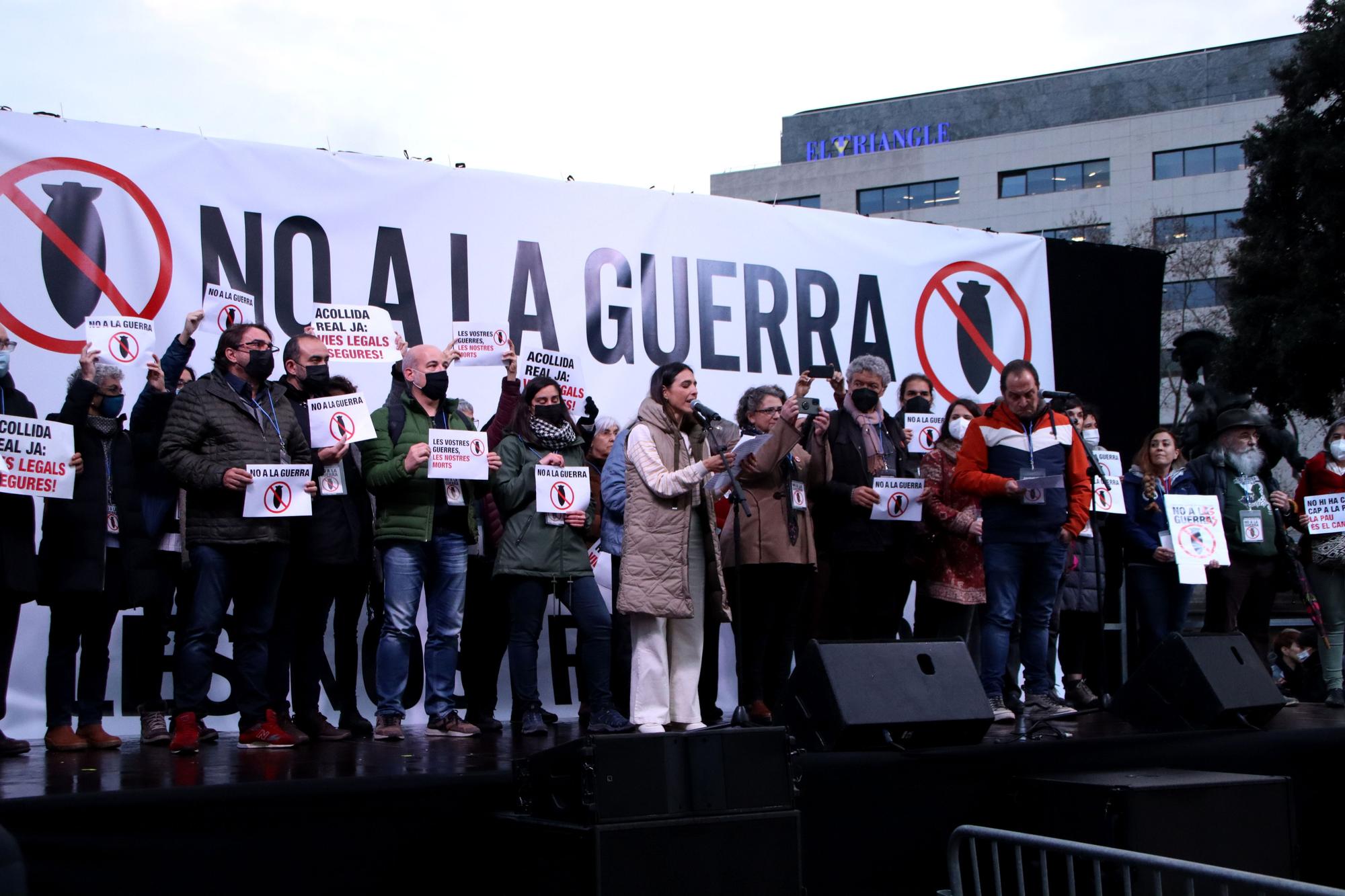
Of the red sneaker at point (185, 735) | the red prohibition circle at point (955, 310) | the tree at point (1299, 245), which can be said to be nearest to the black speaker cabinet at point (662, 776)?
the red sneaker at point (185, 735)

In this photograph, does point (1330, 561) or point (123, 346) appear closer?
point (123, 346)

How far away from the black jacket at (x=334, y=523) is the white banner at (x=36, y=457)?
86cm

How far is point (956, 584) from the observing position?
21.8 ft

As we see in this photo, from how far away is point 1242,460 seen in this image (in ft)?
24.8

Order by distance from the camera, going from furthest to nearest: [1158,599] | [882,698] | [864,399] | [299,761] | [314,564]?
[1158,599], [864,399], [314,564], [882,698], [299,761]

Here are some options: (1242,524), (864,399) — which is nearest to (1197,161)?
(1242,524)

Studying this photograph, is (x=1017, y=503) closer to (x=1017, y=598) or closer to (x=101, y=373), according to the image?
(x=1017, y=598)

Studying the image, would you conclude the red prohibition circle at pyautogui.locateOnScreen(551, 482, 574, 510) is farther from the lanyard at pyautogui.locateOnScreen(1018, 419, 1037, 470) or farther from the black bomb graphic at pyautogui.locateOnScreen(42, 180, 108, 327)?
the black bomb graphic at pyautogui.locateOnScreen(42, 180, 108, 327)

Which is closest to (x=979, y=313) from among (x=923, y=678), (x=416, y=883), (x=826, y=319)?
(x=826, y=319)

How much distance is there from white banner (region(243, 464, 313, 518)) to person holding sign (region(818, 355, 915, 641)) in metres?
2.46

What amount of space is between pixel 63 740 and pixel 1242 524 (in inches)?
227

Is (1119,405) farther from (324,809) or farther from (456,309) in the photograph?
(324,809)

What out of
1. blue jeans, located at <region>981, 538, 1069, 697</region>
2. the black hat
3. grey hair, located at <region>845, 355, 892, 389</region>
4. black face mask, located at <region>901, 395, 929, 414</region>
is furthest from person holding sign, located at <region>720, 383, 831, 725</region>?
the black hat

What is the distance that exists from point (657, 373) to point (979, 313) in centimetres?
370
